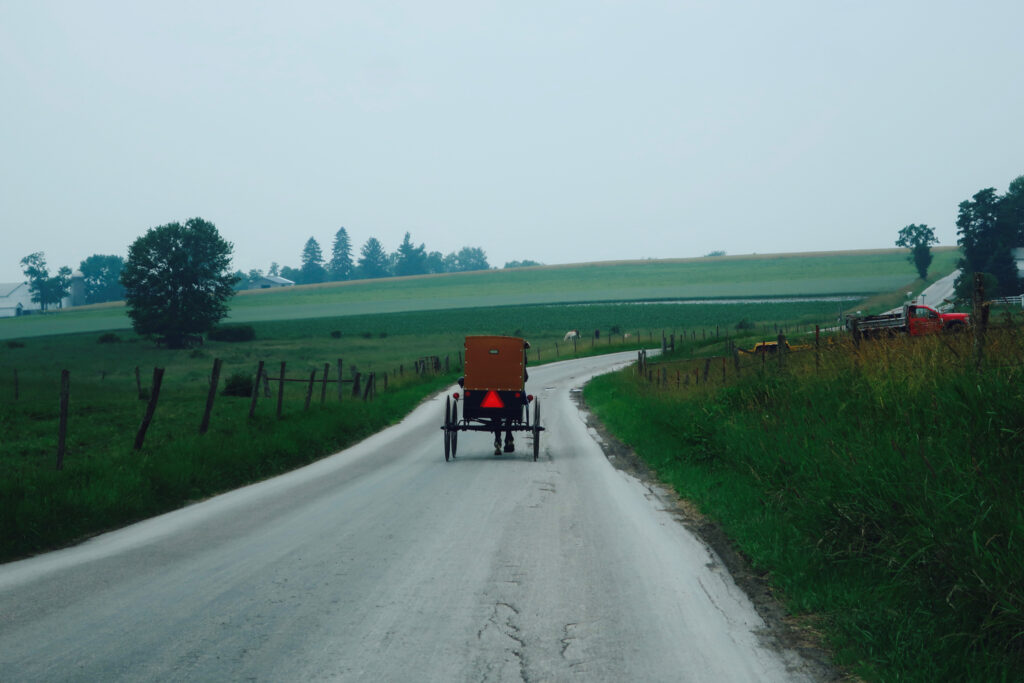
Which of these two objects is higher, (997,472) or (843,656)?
(997,472)

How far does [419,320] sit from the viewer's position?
4309 inches

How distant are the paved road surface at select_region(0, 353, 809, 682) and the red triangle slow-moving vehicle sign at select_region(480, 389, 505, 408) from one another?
6.39m

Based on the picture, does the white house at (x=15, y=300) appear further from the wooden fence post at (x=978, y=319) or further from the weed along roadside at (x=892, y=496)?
the wooden fence post at (x=978, y=319)

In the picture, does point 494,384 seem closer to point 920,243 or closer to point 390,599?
point 390,599

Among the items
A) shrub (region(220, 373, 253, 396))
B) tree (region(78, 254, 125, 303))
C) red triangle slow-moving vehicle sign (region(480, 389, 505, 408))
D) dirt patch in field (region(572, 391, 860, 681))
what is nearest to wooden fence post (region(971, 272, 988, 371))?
dirt patch in field (region(572, 391, 860, 681))

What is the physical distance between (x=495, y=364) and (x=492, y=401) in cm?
82

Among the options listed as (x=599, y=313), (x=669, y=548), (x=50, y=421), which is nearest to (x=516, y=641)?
(x=669, y=548)

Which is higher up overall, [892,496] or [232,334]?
[892,496]

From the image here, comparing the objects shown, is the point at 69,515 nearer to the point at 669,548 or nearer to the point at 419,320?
the point at 669,548

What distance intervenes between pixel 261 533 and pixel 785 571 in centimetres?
565

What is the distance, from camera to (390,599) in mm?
6730

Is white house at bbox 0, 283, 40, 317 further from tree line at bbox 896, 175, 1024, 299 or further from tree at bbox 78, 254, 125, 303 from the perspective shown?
tree line at bbox 896, 175, 1024, 299

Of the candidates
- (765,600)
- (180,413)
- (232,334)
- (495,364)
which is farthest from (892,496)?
(232,334)

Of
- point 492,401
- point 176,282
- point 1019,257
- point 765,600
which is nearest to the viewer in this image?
point 765,600
